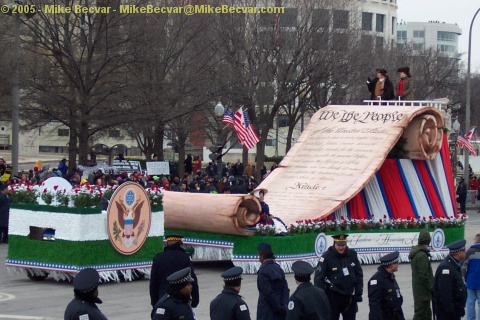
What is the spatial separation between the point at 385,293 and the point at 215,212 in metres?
7.87

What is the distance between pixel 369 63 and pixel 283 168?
83.3 feet

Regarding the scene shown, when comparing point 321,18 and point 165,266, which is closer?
point 165,266

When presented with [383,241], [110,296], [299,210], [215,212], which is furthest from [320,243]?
[110,296]

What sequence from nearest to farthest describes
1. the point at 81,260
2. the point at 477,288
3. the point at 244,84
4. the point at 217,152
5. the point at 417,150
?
1. the point at 477,288
2. the point at 81,260
3. the point at 417,150
4. the point at 217,152
5. the point at 244,84

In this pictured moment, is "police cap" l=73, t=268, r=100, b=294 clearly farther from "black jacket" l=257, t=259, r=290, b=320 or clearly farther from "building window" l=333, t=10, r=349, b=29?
"building window" l=333, t=10, r=349, b=29

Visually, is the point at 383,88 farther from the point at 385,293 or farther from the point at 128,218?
the point at 385,293

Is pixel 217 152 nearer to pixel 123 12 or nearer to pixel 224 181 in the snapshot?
pixel 224 181

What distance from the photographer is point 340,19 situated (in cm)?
4669

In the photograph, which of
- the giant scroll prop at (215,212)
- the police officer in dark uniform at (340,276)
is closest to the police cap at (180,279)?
the police officer in dark uniform at (340,276)

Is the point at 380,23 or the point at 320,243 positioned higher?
the point at 380,23

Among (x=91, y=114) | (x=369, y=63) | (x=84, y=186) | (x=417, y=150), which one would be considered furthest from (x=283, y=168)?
(x=369, y=63)

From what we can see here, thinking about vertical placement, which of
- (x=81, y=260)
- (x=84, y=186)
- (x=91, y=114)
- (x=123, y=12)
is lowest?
(x=81, y=260)

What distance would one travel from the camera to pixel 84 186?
17953 millimetres

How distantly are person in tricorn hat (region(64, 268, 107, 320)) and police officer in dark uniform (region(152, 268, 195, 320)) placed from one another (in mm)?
574
